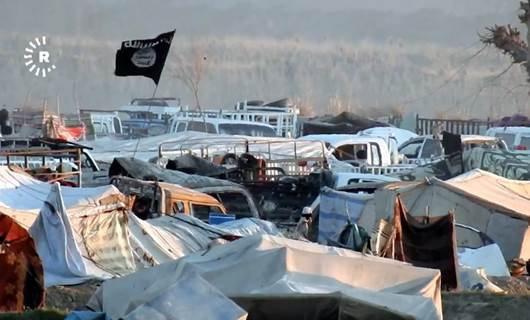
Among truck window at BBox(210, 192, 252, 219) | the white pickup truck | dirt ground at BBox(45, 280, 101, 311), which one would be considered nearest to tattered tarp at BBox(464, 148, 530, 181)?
the white pickup truck

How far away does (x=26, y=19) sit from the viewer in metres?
60.1

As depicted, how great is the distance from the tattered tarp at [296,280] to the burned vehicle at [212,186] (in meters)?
9.62

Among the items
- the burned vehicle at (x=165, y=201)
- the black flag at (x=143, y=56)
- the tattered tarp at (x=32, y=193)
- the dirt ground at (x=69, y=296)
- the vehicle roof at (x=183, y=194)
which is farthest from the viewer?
the black flag at (x=143, y=56)

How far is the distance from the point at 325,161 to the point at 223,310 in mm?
17921

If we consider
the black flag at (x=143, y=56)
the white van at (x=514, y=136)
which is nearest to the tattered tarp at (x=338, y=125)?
the white van at (x=514, y=136)

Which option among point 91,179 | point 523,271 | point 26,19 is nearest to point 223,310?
point 523,271

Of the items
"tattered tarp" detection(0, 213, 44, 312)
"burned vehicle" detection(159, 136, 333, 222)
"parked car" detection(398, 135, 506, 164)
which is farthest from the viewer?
"parked car" detection(398, 135, 506, 164)

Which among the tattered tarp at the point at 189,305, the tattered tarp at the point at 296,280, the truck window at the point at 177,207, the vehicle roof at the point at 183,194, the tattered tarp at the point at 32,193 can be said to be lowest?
the truck window at the point at 177,207

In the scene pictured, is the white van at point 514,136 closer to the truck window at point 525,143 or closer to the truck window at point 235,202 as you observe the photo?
the truck window at point 525,143

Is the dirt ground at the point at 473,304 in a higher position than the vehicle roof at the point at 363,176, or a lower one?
higher

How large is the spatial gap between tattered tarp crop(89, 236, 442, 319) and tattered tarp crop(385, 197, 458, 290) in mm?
5071

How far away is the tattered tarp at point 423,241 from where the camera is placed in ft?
50.0

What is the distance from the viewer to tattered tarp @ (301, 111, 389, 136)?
3992 centimetres

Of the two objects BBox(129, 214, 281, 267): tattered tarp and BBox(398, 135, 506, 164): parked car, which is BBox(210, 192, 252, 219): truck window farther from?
BBox(398, 135, 506, 164): parked car
